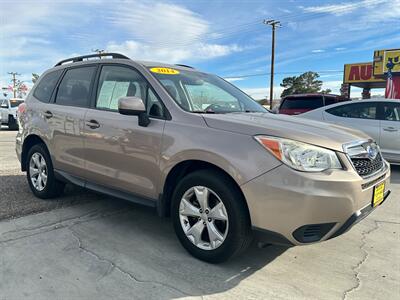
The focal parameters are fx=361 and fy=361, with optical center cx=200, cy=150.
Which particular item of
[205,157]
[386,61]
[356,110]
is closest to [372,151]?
[205,157]

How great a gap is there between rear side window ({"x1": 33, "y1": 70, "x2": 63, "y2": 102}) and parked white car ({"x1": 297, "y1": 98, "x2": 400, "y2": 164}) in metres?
5.70

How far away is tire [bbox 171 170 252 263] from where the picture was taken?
283 centimetres

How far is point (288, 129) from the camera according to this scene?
288cm

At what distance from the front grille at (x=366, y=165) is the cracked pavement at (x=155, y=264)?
85 cm

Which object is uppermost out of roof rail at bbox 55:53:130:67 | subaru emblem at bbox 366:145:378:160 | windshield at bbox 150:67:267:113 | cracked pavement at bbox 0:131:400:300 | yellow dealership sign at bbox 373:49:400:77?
yellow dealership sign at bbox 373:49:400:77

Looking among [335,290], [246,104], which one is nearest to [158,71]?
[246,104]

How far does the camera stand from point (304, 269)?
308cm

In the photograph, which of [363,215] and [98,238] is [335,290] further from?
[98,238]

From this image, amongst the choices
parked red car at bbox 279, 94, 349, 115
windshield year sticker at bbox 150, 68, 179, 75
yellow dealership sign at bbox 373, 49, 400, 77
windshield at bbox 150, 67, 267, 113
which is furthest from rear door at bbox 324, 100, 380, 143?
yellow dealership sign at bbox 373, 49, 400, 77

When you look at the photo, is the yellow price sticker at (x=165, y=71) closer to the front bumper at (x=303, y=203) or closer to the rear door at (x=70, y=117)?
the rear door at (x=70, y=117)

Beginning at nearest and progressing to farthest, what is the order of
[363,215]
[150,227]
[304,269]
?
1. [363,215]
2. [304,269]
3. [150,227]

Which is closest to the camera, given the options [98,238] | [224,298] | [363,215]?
[224,298]

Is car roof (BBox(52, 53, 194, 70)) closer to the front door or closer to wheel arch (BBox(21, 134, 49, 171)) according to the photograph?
the front door

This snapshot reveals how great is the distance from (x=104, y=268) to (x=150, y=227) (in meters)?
1.01
